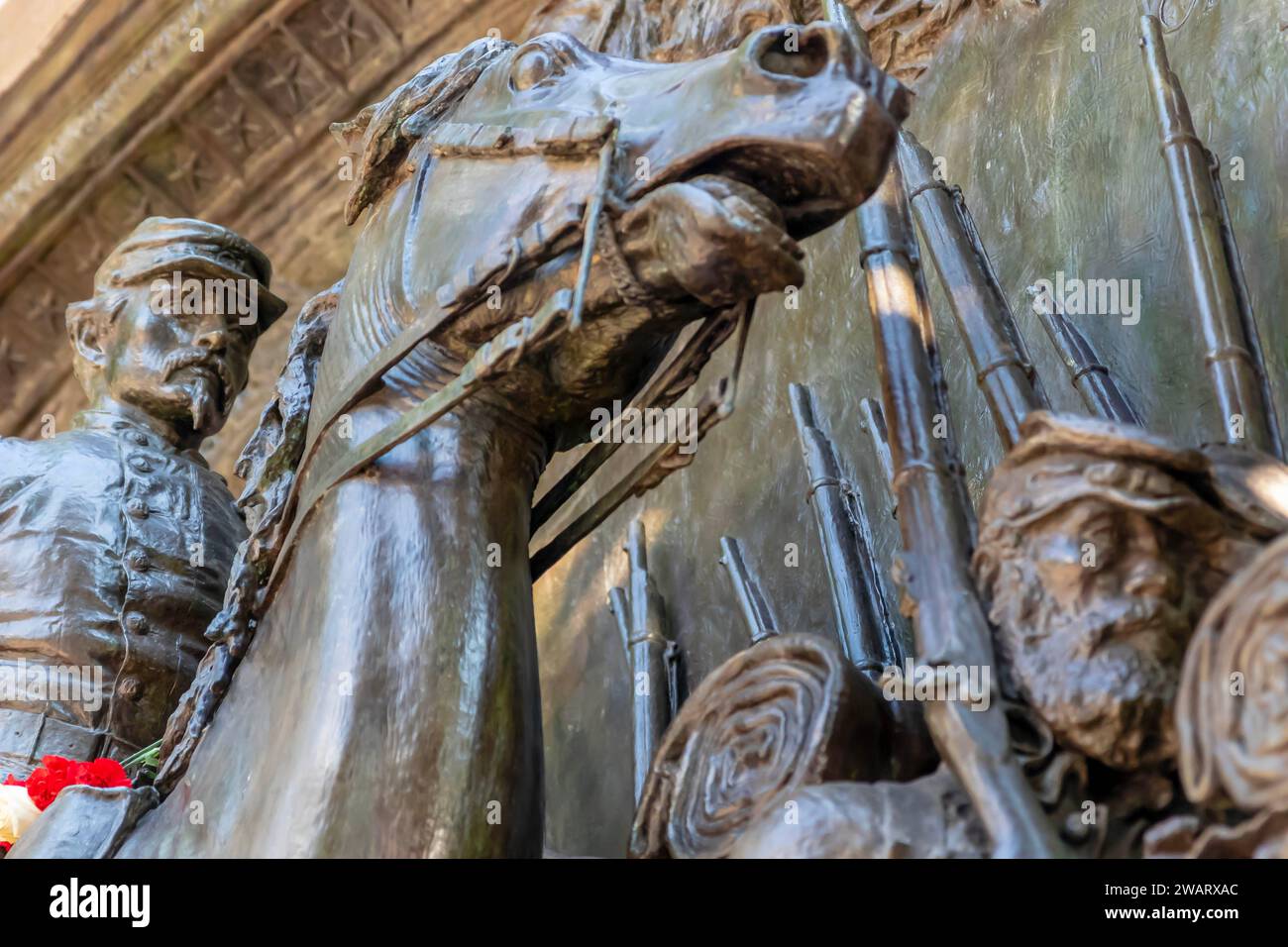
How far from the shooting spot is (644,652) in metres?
2.95

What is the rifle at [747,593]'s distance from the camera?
280 cm

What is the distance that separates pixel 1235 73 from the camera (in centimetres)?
264

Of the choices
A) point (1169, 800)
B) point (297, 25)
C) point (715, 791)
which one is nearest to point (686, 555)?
point (715, 791)

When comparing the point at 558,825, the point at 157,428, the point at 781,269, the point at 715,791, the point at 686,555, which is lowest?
the point at 715,791

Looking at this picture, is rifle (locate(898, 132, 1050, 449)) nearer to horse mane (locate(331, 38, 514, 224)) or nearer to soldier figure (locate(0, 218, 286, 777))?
horse mane (locate(331, 38, 514, 224))

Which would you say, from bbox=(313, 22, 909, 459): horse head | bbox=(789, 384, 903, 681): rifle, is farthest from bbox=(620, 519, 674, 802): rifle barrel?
bbox=(313, 22, 909, 459): horse head

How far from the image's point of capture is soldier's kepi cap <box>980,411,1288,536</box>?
174 cm

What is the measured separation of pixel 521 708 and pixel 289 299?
3562mm

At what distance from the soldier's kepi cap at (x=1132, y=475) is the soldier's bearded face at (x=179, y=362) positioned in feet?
5.68

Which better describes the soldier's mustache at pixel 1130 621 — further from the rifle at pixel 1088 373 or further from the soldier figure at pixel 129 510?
the soldier figure at pixel 129 510

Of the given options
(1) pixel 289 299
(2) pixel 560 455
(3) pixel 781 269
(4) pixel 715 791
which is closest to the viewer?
(3) pixel 781 269

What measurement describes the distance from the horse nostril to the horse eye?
1.23 feet

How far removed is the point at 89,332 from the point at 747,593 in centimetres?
129
